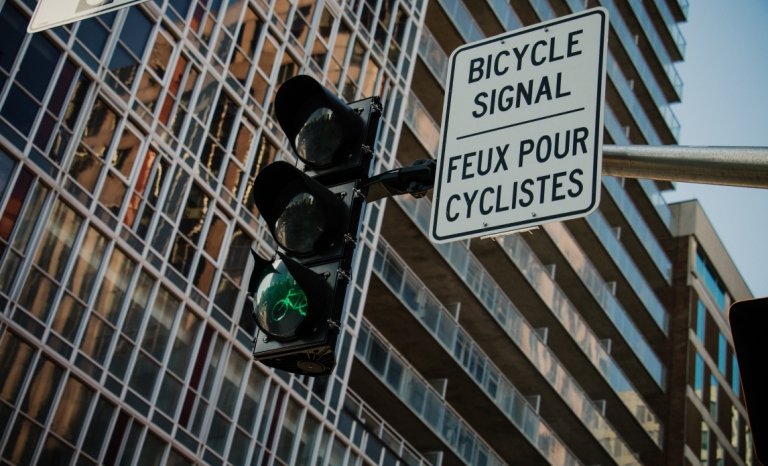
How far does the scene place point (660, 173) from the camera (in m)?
3.56

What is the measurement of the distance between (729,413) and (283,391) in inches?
1286

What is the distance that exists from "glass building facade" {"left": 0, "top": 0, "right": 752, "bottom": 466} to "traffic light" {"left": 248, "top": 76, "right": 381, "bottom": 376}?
16800 millimetres

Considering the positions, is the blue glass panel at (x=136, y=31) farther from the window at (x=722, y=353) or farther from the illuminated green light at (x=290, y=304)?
the window at (x=722, y=353)

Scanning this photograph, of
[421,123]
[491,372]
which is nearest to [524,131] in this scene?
[421,123]

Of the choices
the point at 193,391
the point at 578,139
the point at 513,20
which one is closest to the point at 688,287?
the point at 513,20

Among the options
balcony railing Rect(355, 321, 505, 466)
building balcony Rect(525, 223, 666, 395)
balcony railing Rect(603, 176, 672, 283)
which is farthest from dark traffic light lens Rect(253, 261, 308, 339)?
balcony railing Rect(603, 176, 672, 283)

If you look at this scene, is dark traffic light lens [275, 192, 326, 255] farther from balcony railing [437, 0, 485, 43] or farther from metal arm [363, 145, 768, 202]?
balcony railing [437, 0, 485, 43]

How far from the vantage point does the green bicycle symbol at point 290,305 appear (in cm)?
404

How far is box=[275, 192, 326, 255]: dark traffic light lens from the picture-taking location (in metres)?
4.32

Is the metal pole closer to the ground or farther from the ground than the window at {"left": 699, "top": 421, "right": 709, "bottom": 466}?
closer to the ground

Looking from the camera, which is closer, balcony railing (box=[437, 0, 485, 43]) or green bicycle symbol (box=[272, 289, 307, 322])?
green bicycle symbol (box=[272, 289, 307, 322])

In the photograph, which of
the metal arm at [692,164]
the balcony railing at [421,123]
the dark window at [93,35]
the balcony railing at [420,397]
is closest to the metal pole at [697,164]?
the metal arm at [692,164]

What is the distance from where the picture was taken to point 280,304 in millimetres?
Result: 4109

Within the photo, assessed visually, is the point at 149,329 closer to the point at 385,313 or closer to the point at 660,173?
the point at 385,313
